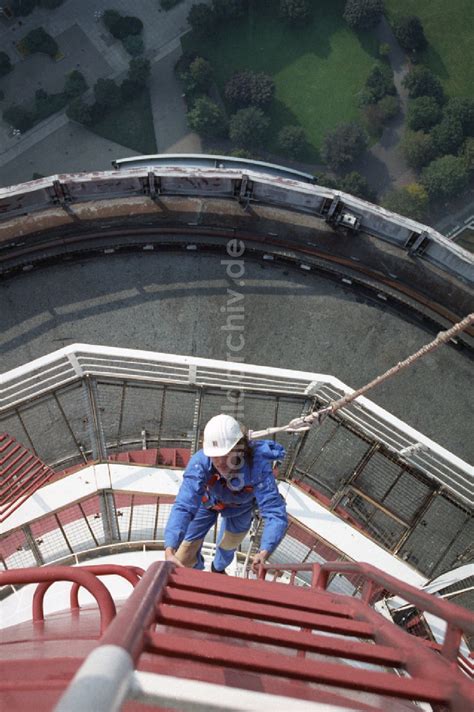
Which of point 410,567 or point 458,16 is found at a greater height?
point 458,16

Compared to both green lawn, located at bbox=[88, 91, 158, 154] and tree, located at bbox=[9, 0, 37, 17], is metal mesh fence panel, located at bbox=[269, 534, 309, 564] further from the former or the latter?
tree, located at bbox=[9, 0, 37, 17]

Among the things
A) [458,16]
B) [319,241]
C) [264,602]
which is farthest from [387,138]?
[264,602]

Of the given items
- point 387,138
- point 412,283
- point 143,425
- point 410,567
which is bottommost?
point 410,567

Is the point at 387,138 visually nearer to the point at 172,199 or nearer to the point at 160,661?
the point at 172,199

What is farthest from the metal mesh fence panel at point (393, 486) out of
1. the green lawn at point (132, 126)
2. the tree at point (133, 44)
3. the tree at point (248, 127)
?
the tree at point (133, 44)

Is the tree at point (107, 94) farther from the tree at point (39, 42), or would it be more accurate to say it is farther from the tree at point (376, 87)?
the tree at point (376, 87)

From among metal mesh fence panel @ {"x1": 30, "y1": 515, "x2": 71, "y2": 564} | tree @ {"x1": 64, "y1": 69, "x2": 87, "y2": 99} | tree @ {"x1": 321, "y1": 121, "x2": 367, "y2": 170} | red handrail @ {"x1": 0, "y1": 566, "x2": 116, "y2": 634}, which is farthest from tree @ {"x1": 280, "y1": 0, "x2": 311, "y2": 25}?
red handrail @ {"x1": 0, "y1": 566, "x2": 116, "y2": 634}
